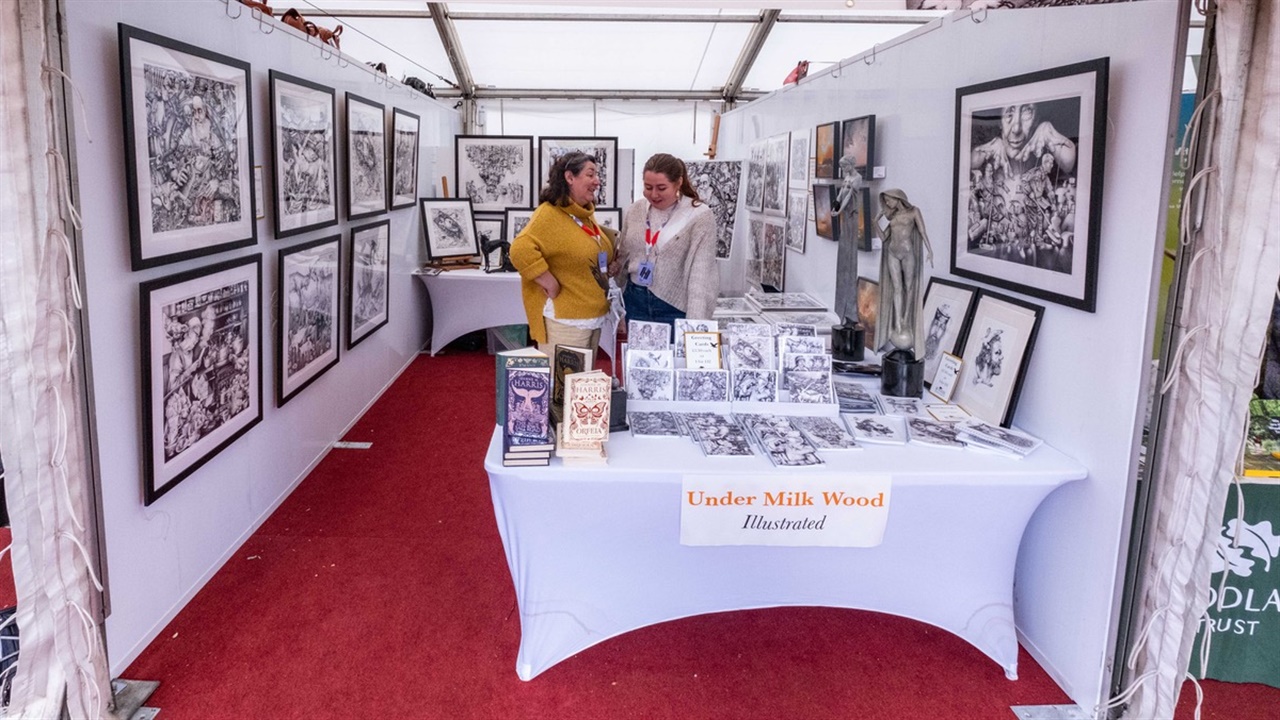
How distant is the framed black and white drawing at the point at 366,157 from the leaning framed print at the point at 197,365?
1422mm

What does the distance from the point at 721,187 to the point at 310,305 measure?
3695 mm

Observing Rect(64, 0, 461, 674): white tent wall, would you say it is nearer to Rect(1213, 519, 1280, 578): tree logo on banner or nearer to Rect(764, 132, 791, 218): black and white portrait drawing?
Rect(764, 132, 791, 218): black and white portrait drawing

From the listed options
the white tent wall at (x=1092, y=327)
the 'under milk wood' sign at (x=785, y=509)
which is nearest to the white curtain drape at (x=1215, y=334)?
the white tent wall at (x=1092, y=327)

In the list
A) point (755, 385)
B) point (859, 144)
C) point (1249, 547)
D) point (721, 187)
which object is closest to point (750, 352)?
point (755, 385)

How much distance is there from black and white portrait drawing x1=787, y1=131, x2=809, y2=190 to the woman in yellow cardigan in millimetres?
1492

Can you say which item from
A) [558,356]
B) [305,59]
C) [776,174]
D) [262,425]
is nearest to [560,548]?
[558,356]

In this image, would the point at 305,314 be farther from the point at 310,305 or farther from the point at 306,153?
the point at 306,153

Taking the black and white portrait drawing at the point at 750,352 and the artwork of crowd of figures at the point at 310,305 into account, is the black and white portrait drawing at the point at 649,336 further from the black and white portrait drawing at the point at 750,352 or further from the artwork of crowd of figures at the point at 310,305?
the artwork of crowd of figures at the point at 310,305

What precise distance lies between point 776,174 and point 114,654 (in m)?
4.56

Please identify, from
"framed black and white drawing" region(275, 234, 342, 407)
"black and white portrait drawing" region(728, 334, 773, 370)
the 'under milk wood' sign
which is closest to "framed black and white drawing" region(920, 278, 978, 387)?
"black and white portrait drawing" region(728, 334, 773, 370)

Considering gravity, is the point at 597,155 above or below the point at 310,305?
above

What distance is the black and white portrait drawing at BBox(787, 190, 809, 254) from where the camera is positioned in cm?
505

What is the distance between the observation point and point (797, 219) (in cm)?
524

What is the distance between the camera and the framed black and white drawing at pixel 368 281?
4.79m
